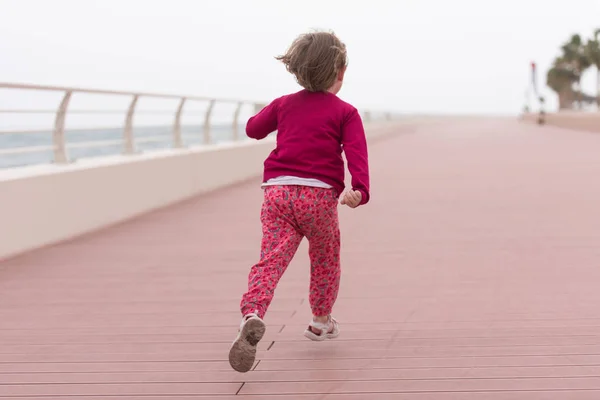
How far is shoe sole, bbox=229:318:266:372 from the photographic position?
10.8ft

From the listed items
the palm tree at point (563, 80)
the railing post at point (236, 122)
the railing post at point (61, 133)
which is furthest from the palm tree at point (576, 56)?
the railing post at point (61, 133)

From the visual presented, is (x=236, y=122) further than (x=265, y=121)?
Yes

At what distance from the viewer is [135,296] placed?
17.6 ft

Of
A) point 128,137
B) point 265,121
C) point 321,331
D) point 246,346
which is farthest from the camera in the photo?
point 128,137

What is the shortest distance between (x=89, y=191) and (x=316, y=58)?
532 cm

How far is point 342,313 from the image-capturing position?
15.6ft

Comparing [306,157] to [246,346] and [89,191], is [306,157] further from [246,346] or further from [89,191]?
[89,191]

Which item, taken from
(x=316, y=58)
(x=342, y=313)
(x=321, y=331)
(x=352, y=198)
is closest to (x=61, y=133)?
(x=342, y=313)

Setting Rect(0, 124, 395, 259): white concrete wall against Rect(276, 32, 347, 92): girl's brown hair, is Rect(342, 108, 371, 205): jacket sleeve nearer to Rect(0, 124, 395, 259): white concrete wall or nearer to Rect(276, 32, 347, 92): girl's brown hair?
Rect(276, 32, 347, 92): girl's brown hair

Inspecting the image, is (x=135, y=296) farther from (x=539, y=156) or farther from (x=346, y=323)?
(x=539, y=156)

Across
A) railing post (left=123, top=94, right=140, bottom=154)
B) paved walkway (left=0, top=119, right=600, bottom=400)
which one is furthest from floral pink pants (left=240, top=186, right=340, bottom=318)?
railing post (left=123, top=94, right=140, bottom=154)

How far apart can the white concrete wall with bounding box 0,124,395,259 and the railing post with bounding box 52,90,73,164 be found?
0.58 feet

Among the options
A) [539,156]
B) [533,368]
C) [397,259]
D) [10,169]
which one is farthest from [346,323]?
[539,156]

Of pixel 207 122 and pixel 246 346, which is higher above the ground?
pixel 246 346
